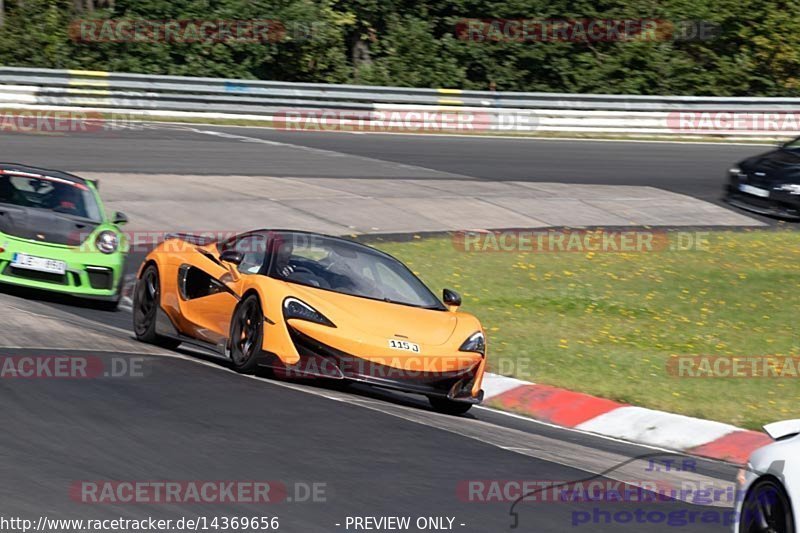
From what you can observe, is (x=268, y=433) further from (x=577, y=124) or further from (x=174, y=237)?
(x=577, y=124)

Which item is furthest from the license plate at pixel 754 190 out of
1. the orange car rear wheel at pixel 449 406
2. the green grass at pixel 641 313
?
the orange car rear wheel at pixel 449 406

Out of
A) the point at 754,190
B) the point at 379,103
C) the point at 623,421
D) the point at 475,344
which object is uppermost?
the point at 475,344

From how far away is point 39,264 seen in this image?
1361 cm

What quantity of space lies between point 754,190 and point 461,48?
14.8 metres

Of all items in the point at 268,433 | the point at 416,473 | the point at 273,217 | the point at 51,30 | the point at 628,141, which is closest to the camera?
the point at 416,473

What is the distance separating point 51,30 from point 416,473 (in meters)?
27.3

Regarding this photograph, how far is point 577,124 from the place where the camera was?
31.6 metres

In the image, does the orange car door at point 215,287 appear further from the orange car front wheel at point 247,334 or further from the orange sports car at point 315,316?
the orange car front wheel at point 247,334

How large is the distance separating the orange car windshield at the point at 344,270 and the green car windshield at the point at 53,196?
13.9 feet

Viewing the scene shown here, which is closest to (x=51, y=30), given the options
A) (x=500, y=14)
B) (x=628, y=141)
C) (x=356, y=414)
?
(x=500, y=14)

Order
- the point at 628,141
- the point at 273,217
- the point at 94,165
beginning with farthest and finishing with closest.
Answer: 1. the point at 628,141
2. the point at 94,165
3. the point at 273,217

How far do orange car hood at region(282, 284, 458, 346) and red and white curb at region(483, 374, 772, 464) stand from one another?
42.9 inches

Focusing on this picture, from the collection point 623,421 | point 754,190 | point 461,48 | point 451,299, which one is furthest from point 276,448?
point 461,48

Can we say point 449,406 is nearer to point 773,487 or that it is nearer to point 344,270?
point 344,270
